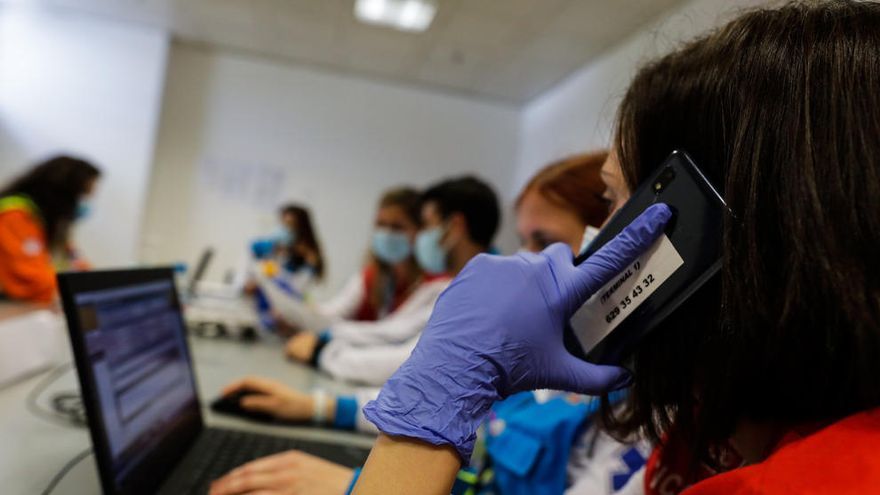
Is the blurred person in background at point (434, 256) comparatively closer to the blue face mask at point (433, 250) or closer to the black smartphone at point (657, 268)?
the blue face mask at point (433, 250)

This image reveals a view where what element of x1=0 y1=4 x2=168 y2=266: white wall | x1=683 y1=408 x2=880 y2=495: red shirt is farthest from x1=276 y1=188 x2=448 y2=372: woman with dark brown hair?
x1=0 y1=4 x2=168 y2=266: white wall

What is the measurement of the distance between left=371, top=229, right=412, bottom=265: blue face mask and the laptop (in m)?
1.23

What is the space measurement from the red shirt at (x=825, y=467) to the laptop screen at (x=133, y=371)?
0.52 m

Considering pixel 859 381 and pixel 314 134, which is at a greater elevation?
pixel 314 134

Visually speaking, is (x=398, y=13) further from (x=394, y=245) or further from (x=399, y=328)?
(x=399, y=328)

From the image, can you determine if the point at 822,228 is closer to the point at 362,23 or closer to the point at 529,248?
the point at 529,248

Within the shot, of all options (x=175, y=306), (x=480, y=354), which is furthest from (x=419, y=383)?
(x=175, y=306)

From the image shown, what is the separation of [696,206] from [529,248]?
656 millimetres

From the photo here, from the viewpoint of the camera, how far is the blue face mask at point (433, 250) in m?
1.60

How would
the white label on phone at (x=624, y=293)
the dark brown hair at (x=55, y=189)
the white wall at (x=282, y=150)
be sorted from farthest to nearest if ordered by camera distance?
1. the white wall at (x=282, y=150)
2. the dark brown hair at (x=55, y=189)
3. the white label on phone at (x=624, y=293)

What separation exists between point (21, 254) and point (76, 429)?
1796 millimetres

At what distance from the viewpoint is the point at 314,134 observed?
3.76 metres

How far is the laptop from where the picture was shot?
0.46m

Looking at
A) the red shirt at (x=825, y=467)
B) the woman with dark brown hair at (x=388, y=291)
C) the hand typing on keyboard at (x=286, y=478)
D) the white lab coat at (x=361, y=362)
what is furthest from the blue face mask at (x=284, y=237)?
the red shirt at (x=825, y=467)
